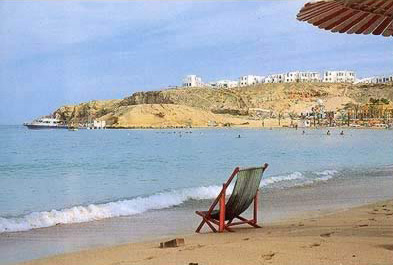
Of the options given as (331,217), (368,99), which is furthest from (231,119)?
(331,217)

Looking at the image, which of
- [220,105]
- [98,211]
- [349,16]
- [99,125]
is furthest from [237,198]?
[220,105]

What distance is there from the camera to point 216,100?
556ft

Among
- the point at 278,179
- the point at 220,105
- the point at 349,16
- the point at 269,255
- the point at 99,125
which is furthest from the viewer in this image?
the point at 220,105

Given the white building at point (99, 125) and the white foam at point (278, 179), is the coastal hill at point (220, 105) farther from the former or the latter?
the white foam at point (278, 179)

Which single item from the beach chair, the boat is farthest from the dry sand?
the boat

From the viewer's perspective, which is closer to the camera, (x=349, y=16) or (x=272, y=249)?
(x=349, y=16)

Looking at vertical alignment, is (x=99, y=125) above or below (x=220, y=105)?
below

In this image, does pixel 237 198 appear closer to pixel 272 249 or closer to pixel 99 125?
pixel 272 249

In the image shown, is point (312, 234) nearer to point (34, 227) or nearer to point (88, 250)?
point (88, 250)

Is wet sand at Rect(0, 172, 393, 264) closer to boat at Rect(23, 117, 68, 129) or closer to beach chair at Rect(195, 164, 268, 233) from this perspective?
beach chair at Rect(195, 164, 268, 233)

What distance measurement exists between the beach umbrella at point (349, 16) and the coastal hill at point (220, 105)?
137 meters

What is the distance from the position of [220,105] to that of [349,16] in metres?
162

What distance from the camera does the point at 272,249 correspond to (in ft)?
19.3

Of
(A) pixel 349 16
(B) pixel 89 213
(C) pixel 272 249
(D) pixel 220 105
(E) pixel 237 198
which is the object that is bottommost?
(B) pixel 89 213
